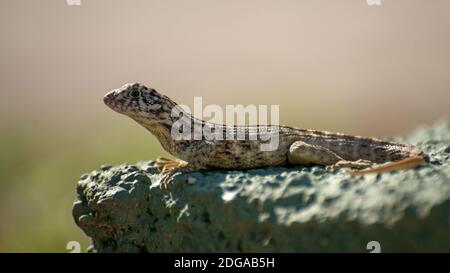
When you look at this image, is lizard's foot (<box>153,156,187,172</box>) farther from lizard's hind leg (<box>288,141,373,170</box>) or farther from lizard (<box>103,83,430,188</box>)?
lizard's hind leg (<box>288,141,373,170</box>)

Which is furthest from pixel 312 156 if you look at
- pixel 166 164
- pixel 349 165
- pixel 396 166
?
pixel 166 164

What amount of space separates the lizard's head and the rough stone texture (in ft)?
1.69

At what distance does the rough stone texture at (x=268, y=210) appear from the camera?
3.28 meters

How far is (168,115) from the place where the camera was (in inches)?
204

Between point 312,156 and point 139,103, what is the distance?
170 centimetres

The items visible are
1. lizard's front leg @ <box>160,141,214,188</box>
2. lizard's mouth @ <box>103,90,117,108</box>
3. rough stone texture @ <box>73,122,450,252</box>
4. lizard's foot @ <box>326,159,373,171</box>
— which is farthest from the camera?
lizard's mouth @ <box>103,90,117,108</box>

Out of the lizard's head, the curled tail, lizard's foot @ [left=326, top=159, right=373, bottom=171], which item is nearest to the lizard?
the lizard's head

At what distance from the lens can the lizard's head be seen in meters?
5.06

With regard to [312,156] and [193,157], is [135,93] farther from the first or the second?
[312,156]

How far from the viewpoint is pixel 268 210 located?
3750 mm

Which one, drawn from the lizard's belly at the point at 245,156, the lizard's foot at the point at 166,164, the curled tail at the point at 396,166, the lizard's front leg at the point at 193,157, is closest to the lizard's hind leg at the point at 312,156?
the lizard's belly at the point at 245,156

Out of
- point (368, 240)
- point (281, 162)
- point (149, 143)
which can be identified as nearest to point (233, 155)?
point (281, 162)

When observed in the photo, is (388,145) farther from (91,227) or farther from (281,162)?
(91,227)

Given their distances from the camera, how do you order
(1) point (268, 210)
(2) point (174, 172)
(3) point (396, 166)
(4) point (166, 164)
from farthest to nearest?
(4) point (166, 164) → (2) point (174, 172) → (3) point (396, 166) → (1) point (268, 210)
